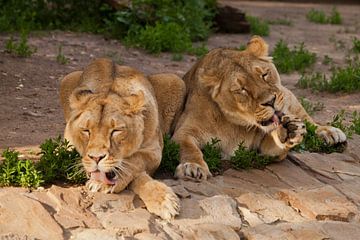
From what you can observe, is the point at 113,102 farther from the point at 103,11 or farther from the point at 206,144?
the point at 103,11

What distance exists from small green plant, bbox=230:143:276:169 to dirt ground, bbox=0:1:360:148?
5.13ft

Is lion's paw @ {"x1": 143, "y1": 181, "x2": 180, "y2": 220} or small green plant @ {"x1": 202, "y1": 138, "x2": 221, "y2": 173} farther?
small green plant @ {"x1": 202, "y1": 138, "x2": 221, "y2": 173}

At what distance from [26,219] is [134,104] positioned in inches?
41.6

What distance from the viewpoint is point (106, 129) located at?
16.1 ft

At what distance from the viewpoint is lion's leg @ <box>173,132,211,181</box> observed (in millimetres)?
5574

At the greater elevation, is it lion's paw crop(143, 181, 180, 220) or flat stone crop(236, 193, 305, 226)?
lion's paw crop(143, 181, 180, 220)

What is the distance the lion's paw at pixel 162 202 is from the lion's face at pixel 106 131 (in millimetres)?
235

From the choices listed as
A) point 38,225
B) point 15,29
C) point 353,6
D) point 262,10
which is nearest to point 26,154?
point 38,225

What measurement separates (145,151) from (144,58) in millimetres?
4770

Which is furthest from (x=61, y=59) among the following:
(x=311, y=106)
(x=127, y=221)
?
(x=127, y=221)

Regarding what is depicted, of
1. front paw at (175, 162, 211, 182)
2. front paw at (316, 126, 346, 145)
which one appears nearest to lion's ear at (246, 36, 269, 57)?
front paw at (316, 126, 346, 145)

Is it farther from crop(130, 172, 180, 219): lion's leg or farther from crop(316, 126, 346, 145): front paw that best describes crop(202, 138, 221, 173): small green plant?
crop(316, 126, 346, 145): front paw

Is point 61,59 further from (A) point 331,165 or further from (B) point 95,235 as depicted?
(B) point 95,235

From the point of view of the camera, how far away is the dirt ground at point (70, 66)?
6.92 metres
